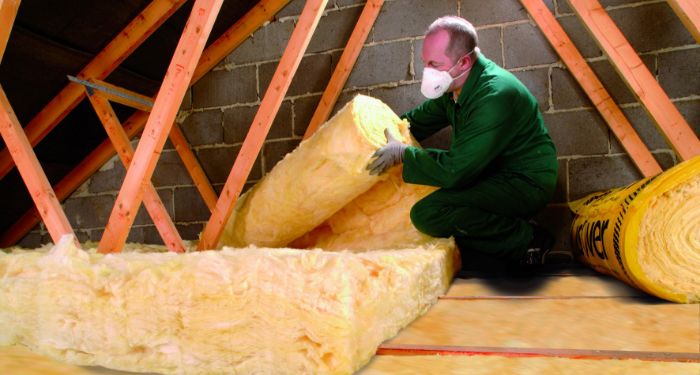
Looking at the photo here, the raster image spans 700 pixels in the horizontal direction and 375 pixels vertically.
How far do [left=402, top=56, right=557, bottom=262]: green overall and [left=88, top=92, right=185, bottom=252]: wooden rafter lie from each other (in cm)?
128

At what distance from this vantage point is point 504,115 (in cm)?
206

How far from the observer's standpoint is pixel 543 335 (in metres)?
1.19

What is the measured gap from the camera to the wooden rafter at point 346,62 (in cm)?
304

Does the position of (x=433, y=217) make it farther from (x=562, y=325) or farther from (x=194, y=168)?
(x=194, y=168)

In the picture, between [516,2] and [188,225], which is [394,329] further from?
[188,225]

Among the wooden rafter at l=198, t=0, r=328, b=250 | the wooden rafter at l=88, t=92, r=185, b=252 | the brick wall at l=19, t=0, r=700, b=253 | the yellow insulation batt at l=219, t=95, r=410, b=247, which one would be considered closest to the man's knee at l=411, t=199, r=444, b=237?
the yellow insulation batt at l=219, t=95, r=410, b=247

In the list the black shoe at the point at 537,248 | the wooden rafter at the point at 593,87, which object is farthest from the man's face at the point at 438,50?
the black shoe at the point at 537,248

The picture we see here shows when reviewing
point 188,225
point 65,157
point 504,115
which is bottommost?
point 504,115

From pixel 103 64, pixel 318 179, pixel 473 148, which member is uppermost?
pixel 103 64

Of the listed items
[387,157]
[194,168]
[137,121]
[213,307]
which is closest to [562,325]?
[213,307]

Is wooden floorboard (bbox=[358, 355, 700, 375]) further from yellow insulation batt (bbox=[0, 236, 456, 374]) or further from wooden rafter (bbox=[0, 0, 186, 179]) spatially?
wooden rafter (bbox=[0, 0, 186, 179])

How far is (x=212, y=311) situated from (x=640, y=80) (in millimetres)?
2243

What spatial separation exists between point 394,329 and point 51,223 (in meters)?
1.47

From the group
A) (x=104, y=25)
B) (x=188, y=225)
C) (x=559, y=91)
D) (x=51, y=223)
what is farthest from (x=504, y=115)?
(x=188, y=225)
